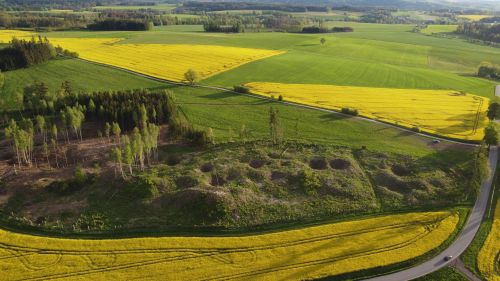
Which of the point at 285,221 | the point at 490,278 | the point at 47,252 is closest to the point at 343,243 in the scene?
the point at 285,221

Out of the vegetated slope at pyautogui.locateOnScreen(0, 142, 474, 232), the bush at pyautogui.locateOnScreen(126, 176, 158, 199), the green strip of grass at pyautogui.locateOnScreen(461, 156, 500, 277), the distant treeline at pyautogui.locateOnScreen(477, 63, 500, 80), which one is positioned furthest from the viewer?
the distant treeline at pyautogui.locateOnScreen(477, 63, 500, 80)

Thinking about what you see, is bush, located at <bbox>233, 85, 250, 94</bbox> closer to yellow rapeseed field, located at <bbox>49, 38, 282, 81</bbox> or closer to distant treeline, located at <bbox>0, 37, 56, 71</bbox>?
yellow rapeseed field, located at <bbox>49, 38, 282, 81</bbox>

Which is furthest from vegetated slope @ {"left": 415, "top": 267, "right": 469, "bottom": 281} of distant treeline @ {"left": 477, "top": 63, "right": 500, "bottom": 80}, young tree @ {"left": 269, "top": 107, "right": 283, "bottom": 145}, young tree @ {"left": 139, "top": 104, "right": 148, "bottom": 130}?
distant treeline @ {"left": 477, "top": 63, "right": 500, "bottom": 80}

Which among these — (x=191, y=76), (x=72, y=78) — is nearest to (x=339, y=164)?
(x=191, y=76)

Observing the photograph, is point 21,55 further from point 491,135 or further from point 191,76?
point 491,135

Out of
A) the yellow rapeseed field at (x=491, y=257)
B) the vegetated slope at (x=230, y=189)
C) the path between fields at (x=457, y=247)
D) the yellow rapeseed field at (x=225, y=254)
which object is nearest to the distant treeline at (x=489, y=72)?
the vegetated slope at (x=230, y=189)
